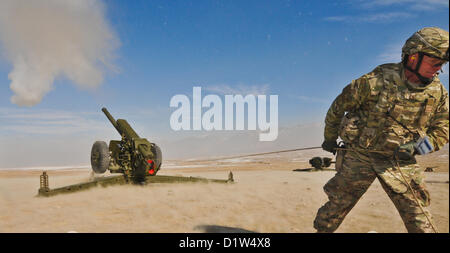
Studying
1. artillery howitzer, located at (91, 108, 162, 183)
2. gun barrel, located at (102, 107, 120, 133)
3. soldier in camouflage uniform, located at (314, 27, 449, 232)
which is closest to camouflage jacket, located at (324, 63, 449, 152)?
soldier in camouflage uniform, located at (314, 27, 449, 232)

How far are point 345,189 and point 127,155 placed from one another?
7.43 meters

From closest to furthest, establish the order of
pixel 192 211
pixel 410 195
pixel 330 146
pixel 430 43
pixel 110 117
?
pixel 430 43
pixel 410 195
pixel 330 146
pixel 192 211
pixel 110 117

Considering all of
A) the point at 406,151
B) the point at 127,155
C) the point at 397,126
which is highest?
Result: the point at 397,126

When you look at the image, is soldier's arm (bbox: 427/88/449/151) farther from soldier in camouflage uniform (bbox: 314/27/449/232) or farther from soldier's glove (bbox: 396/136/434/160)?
soldier's glove (bbox: 396/136/434/160)

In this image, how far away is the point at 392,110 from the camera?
125 inches

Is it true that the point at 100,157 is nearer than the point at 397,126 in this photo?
No

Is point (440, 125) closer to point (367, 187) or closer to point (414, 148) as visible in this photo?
point (414, 148)

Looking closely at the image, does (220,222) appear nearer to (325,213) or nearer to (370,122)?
(325,213)

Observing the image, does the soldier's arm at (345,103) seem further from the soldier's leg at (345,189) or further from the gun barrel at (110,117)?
the gun barrel at (110,117)

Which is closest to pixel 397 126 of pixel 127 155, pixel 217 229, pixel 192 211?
pixel 217 229

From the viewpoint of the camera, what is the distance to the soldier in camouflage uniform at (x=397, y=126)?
303 centimetres

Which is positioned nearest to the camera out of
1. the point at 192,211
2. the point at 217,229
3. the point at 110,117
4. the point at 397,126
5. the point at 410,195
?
the point at 410,195
